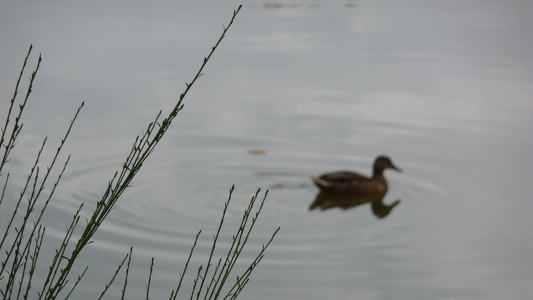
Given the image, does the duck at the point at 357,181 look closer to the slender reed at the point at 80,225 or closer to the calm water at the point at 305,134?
the calm water at the point at 305,134

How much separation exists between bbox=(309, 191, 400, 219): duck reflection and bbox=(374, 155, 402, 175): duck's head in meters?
0.15

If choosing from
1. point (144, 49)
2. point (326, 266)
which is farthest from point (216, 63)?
point (326, 266)

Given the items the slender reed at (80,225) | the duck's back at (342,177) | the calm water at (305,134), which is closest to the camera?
the slender reed at (80,225)

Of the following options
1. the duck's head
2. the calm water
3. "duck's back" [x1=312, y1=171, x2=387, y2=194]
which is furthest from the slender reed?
the duck's head

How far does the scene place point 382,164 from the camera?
5668 mm

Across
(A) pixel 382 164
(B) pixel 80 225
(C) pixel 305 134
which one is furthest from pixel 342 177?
(B) pixel 80 225

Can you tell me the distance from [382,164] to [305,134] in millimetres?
711

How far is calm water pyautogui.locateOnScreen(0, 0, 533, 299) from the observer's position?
14.9ft

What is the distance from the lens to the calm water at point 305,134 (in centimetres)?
455

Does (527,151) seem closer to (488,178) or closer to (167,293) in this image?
(488,178)

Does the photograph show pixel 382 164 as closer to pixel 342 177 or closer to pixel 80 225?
pixel 342 177

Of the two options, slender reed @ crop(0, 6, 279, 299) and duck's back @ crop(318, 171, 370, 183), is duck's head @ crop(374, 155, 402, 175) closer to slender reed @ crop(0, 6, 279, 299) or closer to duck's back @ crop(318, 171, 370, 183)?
duck's back @ crop(318, 171, 370, 183)

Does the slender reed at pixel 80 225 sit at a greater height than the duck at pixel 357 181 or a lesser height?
greater

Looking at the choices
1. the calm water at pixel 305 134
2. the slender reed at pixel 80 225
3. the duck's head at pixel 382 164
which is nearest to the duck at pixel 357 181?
the duck's head at pixel 382 164
